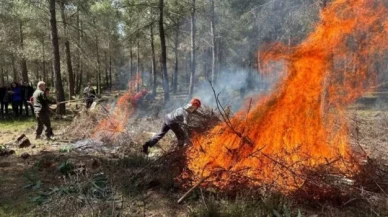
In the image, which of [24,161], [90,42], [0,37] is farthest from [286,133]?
[0,37]

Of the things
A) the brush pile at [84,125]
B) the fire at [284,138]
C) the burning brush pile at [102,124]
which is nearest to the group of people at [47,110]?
the brush pile at [84,125]

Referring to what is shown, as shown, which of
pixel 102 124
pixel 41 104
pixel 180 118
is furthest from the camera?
pixel 102 124

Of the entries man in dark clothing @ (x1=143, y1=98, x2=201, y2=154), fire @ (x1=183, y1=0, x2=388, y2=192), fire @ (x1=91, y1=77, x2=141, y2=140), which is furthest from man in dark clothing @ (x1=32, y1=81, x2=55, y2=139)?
fire @ (x1=183, y1=0, x2=388, y2=192)

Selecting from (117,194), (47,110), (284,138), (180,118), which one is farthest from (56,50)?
(284,138)

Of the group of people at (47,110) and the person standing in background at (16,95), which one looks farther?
the person standing in background at (16,95)

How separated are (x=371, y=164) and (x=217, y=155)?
2.38 m

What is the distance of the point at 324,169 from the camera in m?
5.39

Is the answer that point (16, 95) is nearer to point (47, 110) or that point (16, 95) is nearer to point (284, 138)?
point (47, 110)

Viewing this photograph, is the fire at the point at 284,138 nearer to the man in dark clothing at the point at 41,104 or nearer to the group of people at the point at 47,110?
the group of people at the point at 47,110

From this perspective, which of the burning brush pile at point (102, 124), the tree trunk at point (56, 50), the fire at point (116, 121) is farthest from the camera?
the tree trunk at point (56, 50)

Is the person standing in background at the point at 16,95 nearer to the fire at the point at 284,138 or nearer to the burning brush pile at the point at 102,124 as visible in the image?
the burning brush pile at the point at 102,124

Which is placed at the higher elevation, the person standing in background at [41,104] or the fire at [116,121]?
the person standing in background at [41,104]

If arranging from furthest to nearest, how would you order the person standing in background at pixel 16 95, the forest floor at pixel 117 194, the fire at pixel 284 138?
the person standing in background at pixel 16 95
the fire at pixel 284 138
the forest floor at pixel 117 194

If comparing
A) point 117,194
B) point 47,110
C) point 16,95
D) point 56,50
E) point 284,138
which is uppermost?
point 56,50
